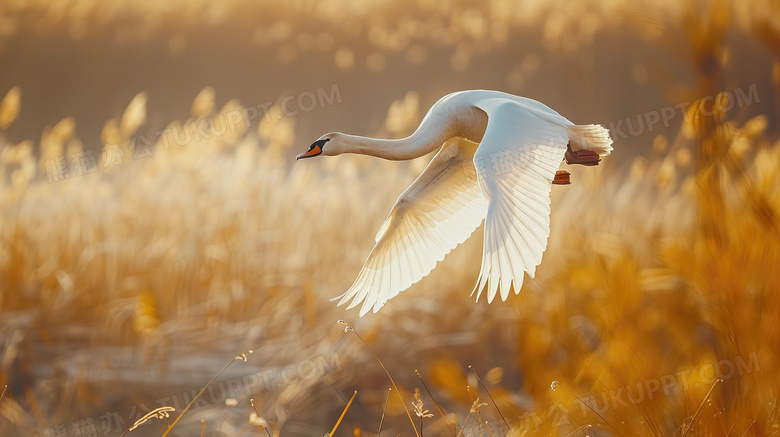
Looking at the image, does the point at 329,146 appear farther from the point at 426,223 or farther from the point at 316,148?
the point at 426,223

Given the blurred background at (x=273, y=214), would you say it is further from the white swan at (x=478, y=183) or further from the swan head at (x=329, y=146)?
the swan head at (x=329, y=146)

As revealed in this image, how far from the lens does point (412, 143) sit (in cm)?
170

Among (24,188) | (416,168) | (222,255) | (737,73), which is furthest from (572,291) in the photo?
(24,188)

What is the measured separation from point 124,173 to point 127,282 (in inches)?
19.0

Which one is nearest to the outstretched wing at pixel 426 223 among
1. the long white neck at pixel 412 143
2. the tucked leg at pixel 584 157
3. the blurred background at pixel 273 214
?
the long white neck at pixel 412 143

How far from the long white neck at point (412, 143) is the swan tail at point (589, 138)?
311 mm

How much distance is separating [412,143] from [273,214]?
1.29 meters

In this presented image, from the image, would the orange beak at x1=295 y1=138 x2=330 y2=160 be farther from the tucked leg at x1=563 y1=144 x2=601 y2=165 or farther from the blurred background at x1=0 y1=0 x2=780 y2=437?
the blurred background at x1=0 y1=0 x2=780 y2=437

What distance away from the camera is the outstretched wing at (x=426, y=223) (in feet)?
5.92

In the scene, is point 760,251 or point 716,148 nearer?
point 716,148

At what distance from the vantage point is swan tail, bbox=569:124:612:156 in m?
1.65

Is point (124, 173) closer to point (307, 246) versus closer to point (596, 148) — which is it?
point (307, 246)

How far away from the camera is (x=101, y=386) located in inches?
106

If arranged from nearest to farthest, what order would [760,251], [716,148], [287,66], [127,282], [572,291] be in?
[716,148], [760,251], [572,291], [127,282], [287,66]
